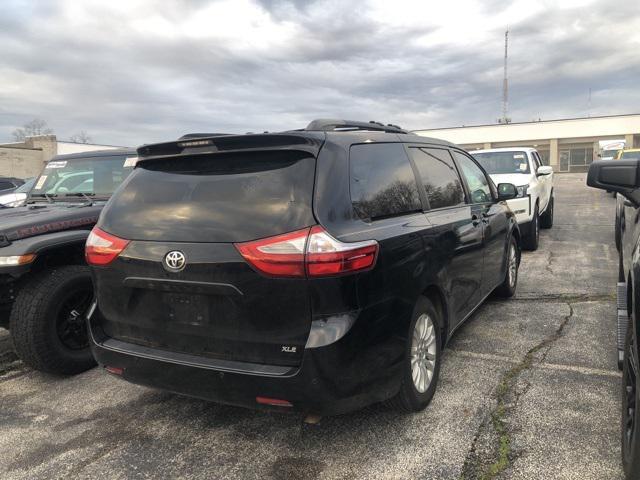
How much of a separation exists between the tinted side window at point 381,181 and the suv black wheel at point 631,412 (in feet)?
4.48

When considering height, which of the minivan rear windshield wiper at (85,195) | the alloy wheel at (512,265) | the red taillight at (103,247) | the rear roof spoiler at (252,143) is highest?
the rear roof spoiler at (252,143)

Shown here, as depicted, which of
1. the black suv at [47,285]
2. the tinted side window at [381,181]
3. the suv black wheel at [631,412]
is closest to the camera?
the suv black wheel at [631,412]

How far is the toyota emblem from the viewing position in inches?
99.5

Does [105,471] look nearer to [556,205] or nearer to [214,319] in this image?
[214,319]

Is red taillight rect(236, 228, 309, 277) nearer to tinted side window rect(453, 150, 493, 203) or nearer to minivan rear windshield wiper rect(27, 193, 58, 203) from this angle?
tinted side window rect(453, 150, 493, 203)

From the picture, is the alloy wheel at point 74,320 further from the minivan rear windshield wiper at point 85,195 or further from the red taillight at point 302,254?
the red taillight at point 302,254

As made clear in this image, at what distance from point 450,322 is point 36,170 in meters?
43.2

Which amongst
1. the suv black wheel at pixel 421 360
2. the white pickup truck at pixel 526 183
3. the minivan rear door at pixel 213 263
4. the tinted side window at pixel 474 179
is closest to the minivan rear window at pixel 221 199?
the minivan rear door at pixel 213 263

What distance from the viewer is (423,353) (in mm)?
3102

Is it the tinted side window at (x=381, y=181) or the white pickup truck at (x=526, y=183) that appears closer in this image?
the tinted side window at (x=381, y=181)

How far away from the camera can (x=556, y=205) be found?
1579 centimetres

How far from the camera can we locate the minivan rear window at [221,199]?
8.07 ft

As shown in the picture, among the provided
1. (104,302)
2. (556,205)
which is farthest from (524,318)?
(556,205)

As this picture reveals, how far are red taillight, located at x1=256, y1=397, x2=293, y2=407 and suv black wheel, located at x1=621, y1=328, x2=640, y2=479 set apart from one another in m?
1.48
